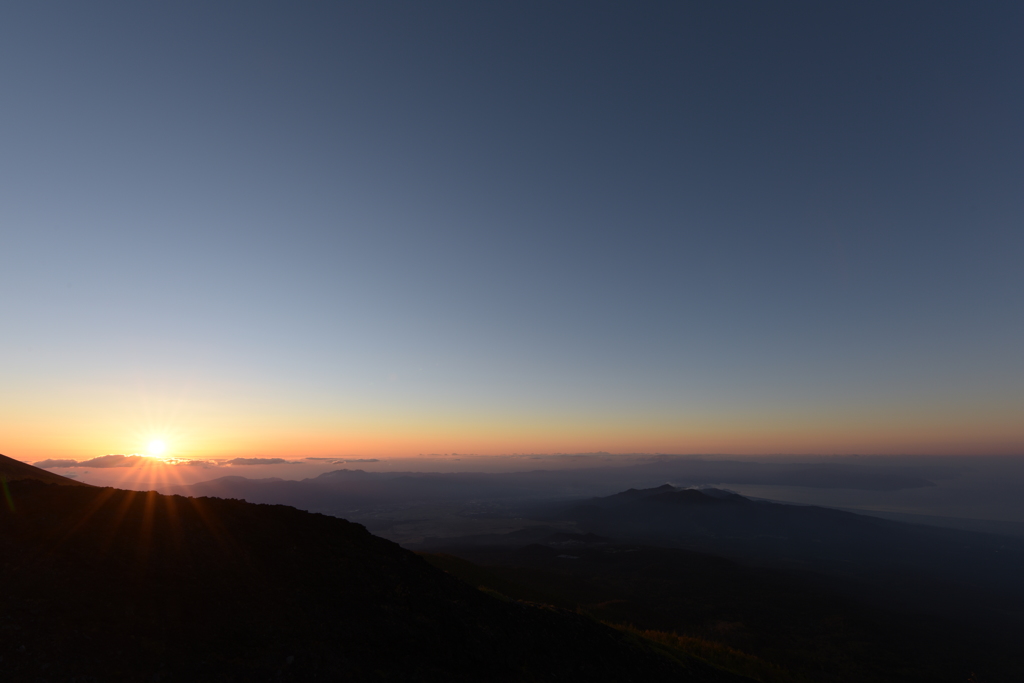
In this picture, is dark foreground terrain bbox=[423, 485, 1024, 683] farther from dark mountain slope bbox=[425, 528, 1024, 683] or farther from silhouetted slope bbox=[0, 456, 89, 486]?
silhouetted slope bbox=[0, 456, 89, 486]

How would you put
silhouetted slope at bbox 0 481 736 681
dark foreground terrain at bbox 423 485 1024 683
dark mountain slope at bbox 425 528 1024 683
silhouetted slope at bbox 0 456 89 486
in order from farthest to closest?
dark foreground terrain at bbox 423 485 1024 683, dark mountain slope at bbox 425 528 1024 683, silhouetted slope at bbox 0 456 89 486, silhouetted slope at bbox 0 481 736 681

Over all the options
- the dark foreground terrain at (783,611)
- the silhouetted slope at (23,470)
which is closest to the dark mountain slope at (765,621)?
the dark foreground terrain at (783,611)

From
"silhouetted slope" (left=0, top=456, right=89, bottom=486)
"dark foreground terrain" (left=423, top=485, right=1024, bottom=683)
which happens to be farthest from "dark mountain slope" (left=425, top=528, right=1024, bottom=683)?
"silhouetted slope" (left=0, top=456, right=89, bottom=486)

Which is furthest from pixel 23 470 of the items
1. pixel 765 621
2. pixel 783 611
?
pixel 783 611

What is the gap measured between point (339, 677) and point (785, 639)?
74.3 metres

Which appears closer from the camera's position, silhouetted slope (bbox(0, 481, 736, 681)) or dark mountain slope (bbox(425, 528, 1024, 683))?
silhouetted slope (bbox(0, 481, 736, 681))

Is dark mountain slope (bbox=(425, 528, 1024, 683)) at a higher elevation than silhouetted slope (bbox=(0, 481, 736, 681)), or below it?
below

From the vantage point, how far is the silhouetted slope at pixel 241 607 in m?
9.92

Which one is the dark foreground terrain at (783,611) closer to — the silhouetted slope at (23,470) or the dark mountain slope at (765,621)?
the dark mountain slope at (765,621)

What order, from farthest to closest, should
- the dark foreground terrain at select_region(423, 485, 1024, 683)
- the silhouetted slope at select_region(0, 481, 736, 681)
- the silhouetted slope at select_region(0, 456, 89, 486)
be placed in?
the dark foreground terrain at select_region(423, 485, 1024, 683) < the silhouetted slope at select_region(0, 456, 89, 486) < the silhouetted slope at select_region(0, 481, 736, 681)

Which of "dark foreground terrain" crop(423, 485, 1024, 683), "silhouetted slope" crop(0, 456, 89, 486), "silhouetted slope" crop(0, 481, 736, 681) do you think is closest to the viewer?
"silhouetted slope" crop(0, 481, 736, 681)

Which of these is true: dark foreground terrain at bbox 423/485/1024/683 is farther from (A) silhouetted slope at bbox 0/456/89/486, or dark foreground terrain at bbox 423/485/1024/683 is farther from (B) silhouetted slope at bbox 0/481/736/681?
(A) silhouetted slope at bbox 0/456/89/486

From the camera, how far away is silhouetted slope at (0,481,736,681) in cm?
992

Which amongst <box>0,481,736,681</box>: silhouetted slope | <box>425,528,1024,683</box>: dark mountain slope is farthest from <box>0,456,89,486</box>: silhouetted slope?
<box>425,528,1024,683</box>: dark mountain slope
